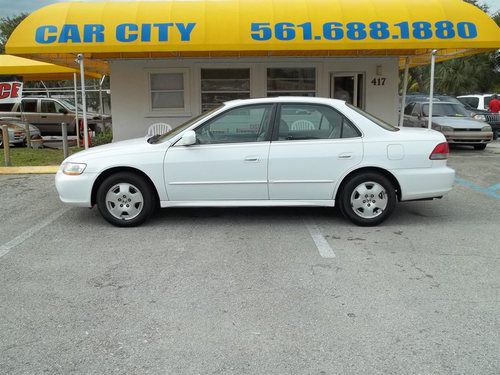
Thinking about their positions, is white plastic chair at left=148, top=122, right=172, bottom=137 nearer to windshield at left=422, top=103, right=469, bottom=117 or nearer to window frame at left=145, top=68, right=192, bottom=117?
window frame at left=145, top=68, right=192, bottom=117

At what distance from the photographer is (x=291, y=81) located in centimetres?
1347

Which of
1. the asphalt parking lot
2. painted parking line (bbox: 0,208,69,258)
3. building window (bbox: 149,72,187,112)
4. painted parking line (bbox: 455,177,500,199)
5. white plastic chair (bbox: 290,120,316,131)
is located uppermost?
building window (bbox: 149,72,187,112)

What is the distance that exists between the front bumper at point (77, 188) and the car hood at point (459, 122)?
11258 mm

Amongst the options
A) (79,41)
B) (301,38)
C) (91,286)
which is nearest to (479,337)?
(91,286)

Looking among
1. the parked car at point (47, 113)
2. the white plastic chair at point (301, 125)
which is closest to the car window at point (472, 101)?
the parked car at point (47, 113)

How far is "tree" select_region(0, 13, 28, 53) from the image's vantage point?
138 feet

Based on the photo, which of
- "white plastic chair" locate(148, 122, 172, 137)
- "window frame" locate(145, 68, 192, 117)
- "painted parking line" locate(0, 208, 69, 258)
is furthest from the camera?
"window frame" locate(145, 68, 192, 117)

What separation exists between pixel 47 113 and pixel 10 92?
270 inches

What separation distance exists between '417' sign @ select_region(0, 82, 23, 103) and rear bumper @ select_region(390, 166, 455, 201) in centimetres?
1127

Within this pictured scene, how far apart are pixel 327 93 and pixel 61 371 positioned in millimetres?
11535

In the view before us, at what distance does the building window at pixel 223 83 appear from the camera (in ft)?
43.9

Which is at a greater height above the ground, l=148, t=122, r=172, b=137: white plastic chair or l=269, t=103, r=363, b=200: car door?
l=148, t=122, r=172, b=137: white plastic chair

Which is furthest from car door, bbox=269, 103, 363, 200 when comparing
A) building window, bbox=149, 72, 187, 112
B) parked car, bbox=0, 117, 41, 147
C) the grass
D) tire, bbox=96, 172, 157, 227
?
parked car, bbox=0, 117, 41, 147

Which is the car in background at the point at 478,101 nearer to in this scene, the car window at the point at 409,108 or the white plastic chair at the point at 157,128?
the car window at the point at 409,108
